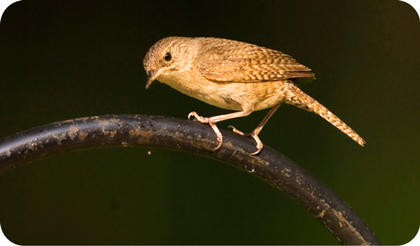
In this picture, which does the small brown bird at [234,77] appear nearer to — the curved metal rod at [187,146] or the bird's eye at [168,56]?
the bird's eye at [168,56]

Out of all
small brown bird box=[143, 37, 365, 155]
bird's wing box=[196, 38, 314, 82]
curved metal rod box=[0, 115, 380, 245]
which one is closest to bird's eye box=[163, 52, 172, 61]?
small brown bird box=[143, 37, 365, 155]

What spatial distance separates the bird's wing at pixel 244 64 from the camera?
180 cm

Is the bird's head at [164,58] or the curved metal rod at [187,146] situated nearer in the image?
the curved metal rod at [187,146]

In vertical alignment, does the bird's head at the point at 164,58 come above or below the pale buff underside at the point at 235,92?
above

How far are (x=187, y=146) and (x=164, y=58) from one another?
42 centimetres

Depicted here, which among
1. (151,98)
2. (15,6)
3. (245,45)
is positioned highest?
(245,45)

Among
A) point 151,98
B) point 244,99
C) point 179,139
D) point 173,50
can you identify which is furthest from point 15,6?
point 179,139

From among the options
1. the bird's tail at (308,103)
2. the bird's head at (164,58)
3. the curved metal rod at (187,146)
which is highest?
the bird's head at (164,58)

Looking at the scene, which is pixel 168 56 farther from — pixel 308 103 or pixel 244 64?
pixel 308 103

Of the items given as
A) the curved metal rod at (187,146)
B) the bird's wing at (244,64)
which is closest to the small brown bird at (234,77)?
the bird's wing at (244,64)

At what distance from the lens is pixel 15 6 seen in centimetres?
252

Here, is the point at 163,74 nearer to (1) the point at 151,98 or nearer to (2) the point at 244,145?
(2) the point at 244,145

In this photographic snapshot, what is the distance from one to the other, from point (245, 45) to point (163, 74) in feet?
1.05

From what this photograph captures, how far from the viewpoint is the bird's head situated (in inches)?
67.4
